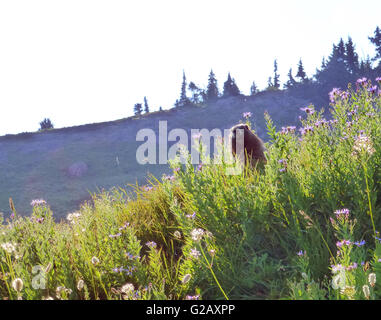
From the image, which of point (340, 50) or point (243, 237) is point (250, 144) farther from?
point (340, 50)

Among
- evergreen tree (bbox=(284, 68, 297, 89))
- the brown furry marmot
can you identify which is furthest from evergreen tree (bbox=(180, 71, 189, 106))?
the brown furry marmot

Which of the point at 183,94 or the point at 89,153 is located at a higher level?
the point at 183,94

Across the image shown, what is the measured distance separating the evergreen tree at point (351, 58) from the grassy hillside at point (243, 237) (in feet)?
126

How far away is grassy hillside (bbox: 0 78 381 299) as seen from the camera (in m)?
2.24

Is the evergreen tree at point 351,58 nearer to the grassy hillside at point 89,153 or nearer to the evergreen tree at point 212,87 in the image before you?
the grassy hillside at point 89,153

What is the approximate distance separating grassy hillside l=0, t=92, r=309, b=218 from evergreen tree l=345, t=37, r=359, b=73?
7523 mm

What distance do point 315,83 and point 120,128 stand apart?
23.0 m

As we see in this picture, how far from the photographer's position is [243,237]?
2639 mm

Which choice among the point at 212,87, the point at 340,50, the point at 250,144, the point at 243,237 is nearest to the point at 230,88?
the point at 212,87

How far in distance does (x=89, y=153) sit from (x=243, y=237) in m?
27.4

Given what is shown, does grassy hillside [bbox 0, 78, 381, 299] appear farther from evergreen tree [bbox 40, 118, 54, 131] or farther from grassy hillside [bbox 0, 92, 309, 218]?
evergreen tree [bbox 40, 118, 54, 131]

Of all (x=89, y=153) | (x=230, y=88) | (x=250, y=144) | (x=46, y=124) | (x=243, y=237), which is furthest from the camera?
(x=230, y=88)

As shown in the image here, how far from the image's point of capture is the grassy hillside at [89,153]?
22034mm
